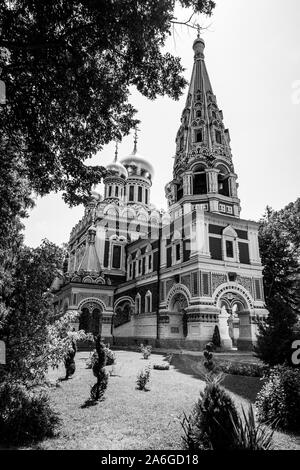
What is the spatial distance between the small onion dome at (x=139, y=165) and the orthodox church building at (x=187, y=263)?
9.83 meters

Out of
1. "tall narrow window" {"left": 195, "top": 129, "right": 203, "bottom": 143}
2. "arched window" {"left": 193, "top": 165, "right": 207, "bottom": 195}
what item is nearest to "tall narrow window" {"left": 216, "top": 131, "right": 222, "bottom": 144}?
"tall narrow window" {"left": 195, "top": 129, "right": 203, "bottom": 143}

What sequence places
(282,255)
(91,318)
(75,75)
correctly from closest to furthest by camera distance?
1. (75,75)
2. (282,255)
3. (91,318)

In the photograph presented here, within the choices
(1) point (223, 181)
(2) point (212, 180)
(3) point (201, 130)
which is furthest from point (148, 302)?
(3) point (201, 130)

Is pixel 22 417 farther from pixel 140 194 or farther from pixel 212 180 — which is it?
pixel 140 194

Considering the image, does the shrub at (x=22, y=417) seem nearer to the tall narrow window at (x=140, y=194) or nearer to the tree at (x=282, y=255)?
the tree at (x=282, y=255)

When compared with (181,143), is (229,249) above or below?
below

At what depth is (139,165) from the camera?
46.4 meters

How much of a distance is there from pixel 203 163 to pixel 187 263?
991 centimetres

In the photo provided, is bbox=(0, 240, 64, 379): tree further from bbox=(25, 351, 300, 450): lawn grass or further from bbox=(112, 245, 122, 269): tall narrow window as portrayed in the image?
bbox=(112, 245, 122, 269): tall narrow window

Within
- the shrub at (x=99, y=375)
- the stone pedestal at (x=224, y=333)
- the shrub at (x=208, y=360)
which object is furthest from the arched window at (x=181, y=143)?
the shrub at (x=99, y=375)

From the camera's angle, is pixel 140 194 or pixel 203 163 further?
pixel 140 194

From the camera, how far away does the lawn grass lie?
5457 millimetres

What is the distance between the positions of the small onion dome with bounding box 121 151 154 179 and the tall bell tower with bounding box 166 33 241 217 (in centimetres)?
1526
